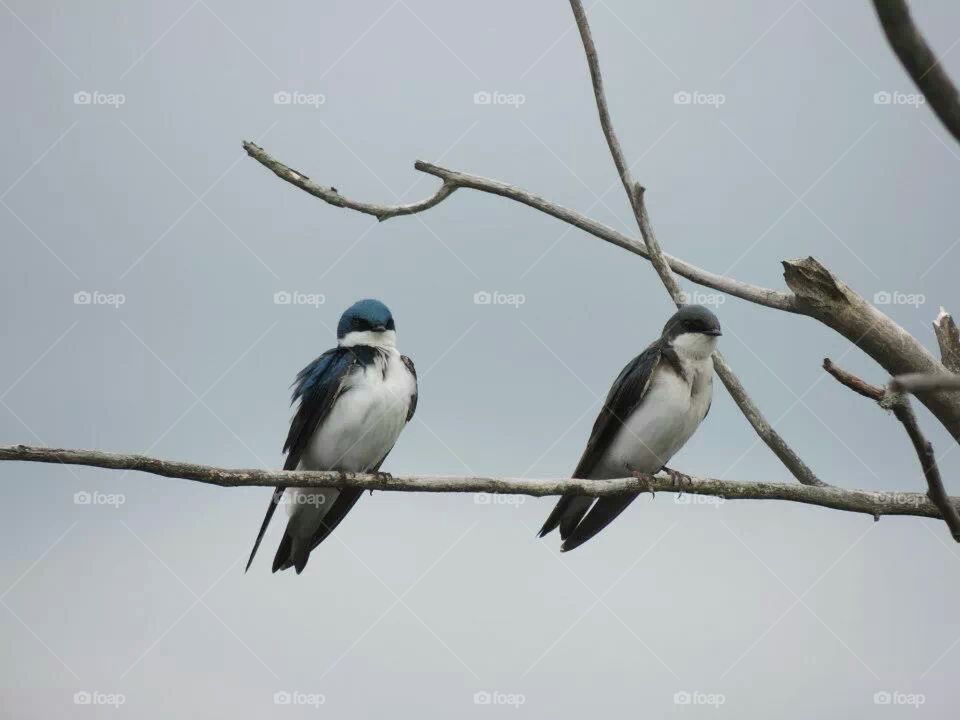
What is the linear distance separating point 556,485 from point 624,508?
2020 millimetres

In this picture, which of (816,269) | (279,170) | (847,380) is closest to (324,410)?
(279,170)

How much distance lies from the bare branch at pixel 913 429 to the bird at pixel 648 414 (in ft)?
5.53

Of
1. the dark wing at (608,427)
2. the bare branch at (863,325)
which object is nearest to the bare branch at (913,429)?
the bare branch at (863,325)

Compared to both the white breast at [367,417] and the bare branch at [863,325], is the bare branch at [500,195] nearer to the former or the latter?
the bare branch at [863,325]

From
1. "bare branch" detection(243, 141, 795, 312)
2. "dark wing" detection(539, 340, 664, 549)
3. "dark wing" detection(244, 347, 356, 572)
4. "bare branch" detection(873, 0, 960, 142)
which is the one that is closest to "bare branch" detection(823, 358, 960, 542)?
"bare branch" detection(873, 0, 960, 142)

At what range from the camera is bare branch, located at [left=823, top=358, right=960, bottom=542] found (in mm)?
3381

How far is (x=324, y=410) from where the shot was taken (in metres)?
6.35

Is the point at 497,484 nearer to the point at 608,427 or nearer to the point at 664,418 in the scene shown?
the point at 664,418

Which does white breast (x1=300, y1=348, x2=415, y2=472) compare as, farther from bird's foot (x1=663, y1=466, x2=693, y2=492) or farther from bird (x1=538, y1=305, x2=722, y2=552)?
bird's foot (x1=663, y1=466, x2=693, y2=492)

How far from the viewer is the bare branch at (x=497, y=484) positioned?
4.23m

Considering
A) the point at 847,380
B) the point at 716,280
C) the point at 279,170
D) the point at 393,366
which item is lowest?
the point at 393,366

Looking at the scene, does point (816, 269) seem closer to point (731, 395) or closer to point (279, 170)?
point (731, 395)

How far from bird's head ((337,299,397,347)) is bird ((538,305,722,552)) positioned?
4.56 feet

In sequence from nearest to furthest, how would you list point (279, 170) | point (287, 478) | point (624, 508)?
point (287, 478), point (279, 170), point (624, 508)
